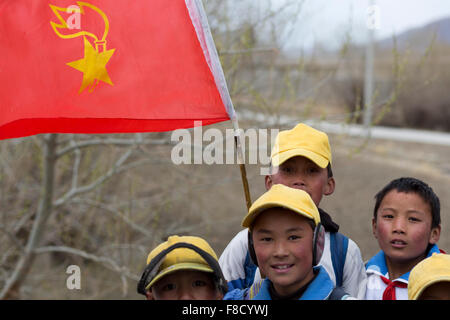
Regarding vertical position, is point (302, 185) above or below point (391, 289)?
above

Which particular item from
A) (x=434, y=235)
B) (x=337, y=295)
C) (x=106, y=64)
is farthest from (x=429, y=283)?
(x=106, y=64)

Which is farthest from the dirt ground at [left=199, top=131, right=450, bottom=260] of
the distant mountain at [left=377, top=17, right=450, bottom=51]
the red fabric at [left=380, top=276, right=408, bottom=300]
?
the red fabric at [left=380, top=276, right=408, bottom=300]

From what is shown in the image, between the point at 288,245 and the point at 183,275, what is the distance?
0.42m

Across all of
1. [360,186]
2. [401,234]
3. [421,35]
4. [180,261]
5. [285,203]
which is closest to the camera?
[285,203]

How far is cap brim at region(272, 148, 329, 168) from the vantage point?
9.39 feet

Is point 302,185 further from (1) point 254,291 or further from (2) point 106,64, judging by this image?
(2) point 106,64

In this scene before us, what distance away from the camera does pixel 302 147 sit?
114 inches

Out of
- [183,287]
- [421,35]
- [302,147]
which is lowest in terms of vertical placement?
[183,287]

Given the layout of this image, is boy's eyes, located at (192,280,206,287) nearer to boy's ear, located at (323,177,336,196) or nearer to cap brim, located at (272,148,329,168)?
cap brim, located at (272,148,329,168)

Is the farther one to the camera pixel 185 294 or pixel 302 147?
pixel 302 147

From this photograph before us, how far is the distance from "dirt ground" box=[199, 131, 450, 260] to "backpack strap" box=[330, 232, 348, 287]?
6.28 m

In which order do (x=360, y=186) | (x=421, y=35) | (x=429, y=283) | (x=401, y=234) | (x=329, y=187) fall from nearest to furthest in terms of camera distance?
(x=429, y=283) < (x=401, y=234) < (x=329, y=187) < (x=421, y=35) < (x=360, y=186)

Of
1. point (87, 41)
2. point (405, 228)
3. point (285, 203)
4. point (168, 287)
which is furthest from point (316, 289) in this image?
point (87, 41)
